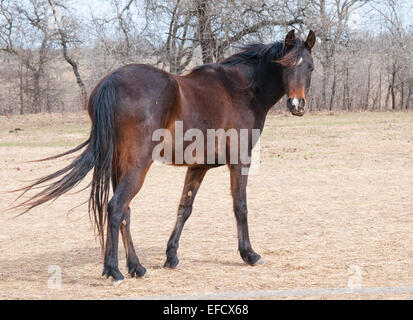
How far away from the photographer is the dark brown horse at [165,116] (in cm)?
422

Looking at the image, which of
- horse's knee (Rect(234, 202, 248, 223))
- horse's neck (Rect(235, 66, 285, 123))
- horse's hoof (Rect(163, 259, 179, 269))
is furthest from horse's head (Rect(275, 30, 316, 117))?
horse's hoof (Rect(163, 259, 179, 269))

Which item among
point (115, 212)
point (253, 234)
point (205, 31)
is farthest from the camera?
point (205, 31)

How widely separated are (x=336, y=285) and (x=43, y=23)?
34.3 meters

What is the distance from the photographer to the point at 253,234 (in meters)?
6.21

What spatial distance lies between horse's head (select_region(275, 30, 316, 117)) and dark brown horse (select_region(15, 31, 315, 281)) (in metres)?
0.01

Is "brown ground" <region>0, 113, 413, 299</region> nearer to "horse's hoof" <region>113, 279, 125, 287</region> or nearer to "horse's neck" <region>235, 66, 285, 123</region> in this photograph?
"horse's hoof" <region>113, 279, 125, 287</region>

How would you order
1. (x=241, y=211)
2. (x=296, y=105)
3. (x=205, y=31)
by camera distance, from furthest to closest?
(x=205, y=31), (x=241, y=211), (x=296, y=105)

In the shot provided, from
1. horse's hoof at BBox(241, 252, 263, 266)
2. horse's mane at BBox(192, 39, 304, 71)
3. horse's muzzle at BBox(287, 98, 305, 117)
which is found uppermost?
horse's mane at BBox(192, 39, 304, 71)

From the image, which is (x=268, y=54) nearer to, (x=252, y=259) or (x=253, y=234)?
(x=252, y=259)

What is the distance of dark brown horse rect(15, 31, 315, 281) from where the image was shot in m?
4.22

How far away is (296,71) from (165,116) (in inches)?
57.4

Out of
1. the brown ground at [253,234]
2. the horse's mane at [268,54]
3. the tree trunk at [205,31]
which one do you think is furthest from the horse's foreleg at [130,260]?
the tree trunk at [205,31]

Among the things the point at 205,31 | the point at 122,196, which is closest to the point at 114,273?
the point at 122,196

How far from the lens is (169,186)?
988 cm
